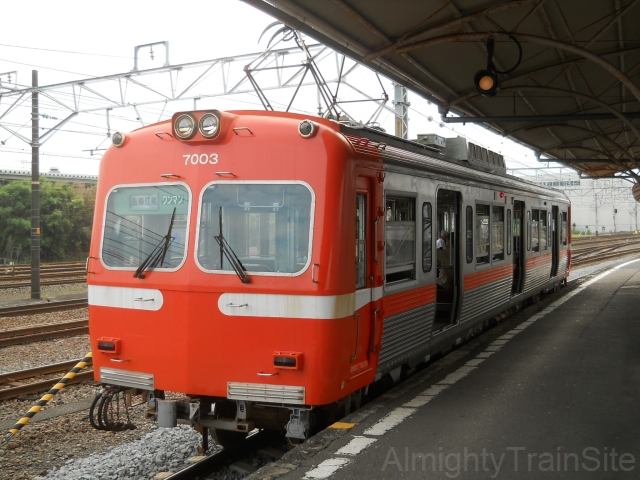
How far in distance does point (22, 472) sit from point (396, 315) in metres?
3.98

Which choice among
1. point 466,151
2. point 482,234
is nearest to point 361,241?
point 482,234

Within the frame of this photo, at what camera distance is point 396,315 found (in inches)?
263

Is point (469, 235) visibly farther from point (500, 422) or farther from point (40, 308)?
point (40, 308)

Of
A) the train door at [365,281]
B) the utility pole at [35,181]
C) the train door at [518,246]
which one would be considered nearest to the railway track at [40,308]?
the utility pole at [35,181]

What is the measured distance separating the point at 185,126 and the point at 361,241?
183cm

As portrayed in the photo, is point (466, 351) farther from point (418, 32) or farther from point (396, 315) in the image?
point (418, 32)

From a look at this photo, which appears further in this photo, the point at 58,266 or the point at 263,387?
the point at 58,266

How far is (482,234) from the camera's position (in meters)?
9.73

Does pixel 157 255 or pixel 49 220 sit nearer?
pixel 157 255

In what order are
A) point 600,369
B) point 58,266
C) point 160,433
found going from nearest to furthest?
point 160,433
point 600,369
point 58,266

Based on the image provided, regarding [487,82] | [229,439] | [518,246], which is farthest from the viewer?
[518,246]

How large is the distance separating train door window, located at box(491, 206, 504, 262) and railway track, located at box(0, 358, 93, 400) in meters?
6.39

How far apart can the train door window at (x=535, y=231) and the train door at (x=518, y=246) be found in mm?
860

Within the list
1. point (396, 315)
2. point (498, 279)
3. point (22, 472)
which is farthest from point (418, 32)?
point (22, 472)
